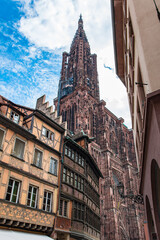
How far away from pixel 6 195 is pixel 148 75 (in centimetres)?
914

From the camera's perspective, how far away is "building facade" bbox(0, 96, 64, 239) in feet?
36.7

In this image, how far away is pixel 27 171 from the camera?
12.6 meters

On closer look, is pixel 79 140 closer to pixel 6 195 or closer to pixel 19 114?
pixel 19 114

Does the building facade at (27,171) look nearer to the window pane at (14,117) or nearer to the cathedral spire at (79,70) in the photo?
the window pane at (14,117)

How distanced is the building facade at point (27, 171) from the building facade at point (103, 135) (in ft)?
67.7

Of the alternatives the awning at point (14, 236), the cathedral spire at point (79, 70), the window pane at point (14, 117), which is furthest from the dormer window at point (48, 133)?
the cathedral spire at point (79, 70)

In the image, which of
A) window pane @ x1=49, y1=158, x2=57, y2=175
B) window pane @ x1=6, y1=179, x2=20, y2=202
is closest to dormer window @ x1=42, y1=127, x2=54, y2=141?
window pane @ x1=49, y1=158, x2=57, y2=175

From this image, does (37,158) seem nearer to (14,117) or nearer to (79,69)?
(14,117)

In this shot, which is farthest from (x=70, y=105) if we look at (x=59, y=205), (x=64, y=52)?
(x=59, y=205)

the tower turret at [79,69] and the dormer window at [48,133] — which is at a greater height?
the tower turret at [79,69]

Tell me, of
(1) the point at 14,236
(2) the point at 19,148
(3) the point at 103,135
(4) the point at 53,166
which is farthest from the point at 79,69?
(1) the point at 14,236

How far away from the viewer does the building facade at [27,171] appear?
36.7 ft

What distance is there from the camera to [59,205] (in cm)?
1420

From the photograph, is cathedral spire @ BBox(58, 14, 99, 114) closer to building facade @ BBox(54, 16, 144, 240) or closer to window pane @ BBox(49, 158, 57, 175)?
building facade @ BBox(54, 16, 144, 240)
